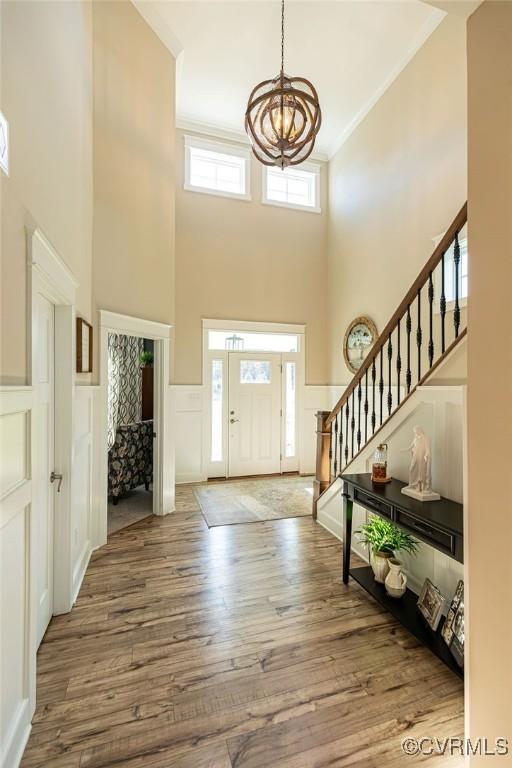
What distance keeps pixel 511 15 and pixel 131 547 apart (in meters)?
4.02

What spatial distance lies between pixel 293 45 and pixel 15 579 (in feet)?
19.3

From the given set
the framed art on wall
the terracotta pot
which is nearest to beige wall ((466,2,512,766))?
the terracotta pot

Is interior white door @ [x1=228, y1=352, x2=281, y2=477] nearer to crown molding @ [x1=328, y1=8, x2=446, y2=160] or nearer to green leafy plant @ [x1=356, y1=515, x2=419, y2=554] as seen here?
green leafy plant @ [x1=356, y1=515, x2=419, y2=554]

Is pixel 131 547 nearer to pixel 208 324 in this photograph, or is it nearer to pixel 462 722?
pixel 462 722

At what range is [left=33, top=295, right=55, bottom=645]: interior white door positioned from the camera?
2.12 metres

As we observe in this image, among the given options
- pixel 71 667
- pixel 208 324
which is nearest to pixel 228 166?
pixel 208 324

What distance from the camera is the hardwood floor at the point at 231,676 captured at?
152 cm

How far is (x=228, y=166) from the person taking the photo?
5926 mm

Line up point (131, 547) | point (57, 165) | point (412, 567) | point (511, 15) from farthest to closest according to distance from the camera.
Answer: point (131, 547) → point (412, 567) → point (57, 165) → point (511, 15)

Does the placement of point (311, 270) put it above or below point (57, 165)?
above

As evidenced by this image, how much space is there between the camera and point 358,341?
5543 millimetres

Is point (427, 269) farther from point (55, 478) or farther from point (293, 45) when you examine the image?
point (293, 45)

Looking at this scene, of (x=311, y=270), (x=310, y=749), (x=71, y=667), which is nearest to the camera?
(x=310, y=749)

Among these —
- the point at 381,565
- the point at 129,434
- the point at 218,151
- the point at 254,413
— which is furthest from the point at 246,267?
the point at 381,565
